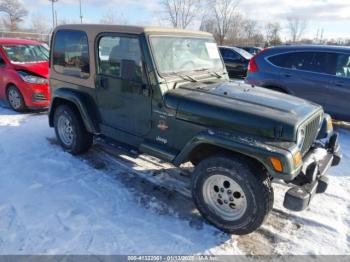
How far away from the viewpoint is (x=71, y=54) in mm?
4477

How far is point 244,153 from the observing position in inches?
108

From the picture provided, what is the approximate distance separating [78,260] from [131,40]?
7.91 ft

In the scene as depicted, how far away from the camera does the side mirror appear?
354 cm

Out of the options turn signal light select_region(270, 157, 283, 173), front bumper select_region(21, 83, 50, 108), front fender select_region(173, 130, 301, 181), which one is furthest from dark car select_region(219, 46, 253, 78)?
turn signal light select_region(270, 157, 283, 173)

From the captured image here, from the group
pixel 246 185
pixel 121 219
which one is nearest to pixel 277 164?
pixel 246 185

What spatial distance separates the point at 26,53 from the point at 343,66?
7.43 meters

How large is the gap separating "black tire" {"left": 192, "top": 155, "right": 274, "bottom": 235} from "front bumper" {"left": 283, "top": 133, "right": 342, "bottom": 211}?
20 cm

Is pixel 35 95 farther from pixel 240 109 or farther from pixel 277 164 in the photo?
pixel 277 164

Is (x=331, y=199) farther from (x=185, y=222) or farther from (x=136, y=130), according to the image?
(x=136, y=130)

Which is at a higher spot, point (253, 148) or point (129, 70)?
point (129, 70)

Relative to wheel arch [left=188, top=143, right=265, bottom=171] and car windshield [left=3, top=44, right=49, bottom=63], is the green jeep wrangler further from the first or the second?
car windshield [left=3, top=44, right=49, bottom=63]

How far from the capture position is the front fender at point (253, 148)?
8.48 ft

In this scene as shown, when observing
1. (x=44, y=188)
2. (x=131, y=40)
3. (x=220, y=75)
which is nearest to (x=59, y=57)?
(x=131, y=40)

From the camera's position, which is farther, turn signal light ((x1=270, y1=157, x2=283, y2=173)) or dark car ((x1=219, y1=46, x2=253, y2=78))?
dark car ((x1=219, y1=46, x2=253, y2=78))
